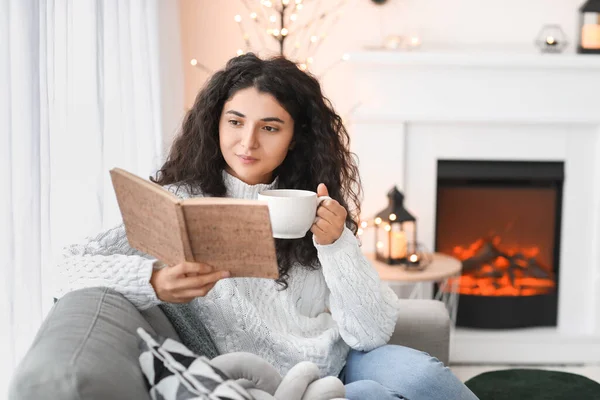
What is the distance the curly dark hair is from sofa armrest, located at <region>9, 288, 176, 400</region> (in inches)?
17.2

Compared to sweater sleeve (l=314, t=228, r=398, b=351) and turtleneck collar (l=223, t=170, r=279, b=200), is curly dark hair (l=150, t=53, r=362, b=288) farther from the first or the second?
sweater sleeve (l=314, t=228, r=398, b=351)

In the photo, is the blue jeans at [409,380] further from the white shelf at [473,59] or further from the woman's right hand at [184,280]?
the white shelf at [473,59]

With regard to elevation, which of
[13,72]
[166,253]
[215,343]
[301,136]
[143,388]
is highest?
[13,72]

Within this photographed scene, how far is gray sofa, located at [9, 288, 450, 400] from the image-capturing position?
37.3 inches

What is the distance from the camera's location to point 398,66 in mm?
2824

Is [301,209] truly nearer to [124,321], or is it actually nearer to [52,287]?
[124,321]

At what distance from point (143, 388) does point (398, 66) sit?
6.69 ft

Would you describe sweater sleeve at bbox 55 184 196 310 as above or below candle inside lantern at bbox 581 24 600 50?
below

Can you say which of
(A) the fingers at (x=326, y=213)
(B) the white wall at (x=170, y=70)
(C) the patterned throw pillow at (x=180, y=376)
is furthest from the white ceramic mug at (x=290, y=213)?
(B) the white wall at (x=170, y=70)

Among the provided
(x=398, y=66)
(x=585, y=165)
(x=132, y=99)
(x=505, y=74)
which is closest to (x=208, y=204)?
(x=132, y=99)

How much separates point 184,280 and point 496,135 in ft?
6.66

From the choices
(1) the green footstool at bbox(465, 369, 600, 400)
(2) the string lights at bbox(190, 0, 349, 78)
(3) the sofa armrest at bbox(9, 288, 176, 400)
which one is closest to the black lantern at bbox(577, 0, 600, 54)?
(2) the string lights at bbox(190, 0, 349, 78)

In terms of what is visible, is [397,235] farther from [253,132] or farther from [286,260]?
[253,132]

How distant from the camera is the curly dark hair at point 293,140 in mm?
1547
